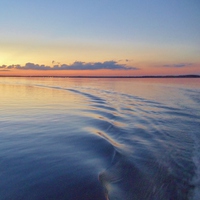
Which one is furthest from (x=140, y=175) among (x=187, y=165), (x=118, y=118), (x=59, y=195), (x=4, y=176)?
(x=118, y=118)

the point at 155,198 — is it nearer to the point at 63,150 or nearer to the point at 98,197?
the point at 98,197

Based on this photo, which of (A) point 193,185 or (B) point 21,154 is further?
(B) point 21,154

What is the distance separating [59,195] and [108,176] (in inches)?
50.9

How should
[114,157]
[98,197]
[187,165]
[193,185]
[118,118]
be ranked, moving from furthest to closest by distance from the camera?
[118,118] → [114,157] → [187,165] → [193,185] → [98,197]

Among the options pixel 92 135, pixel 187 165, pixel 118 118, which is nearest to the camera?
pixel 187 165

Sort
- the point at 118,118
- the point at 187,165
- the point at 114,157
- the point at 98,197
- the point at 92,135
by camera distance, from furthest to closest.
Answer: the point at 118,118 < the point at 92,135 < the point at 114,157 < the point at 187,165 < the point at 98,197

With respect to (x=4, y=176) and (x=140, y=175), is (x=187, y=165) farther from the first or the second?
(x=4, y=176)

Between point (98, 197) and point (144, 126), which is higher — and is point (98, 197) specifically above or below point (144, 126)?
above

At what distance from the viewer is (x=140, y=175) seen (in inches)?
193

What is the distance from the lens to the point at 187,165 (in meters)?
5.57

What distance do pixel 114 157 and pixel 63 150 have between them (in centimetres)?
163

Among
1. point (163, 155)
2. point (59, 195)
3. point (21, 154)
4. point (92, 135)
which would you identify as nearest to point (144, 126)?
point (92, 135)

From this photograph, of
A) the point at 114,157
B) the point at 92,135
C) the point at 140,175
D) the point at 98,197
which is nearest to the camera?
the point at 98,197

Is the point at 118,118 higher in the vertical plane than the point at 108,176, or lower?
lower
